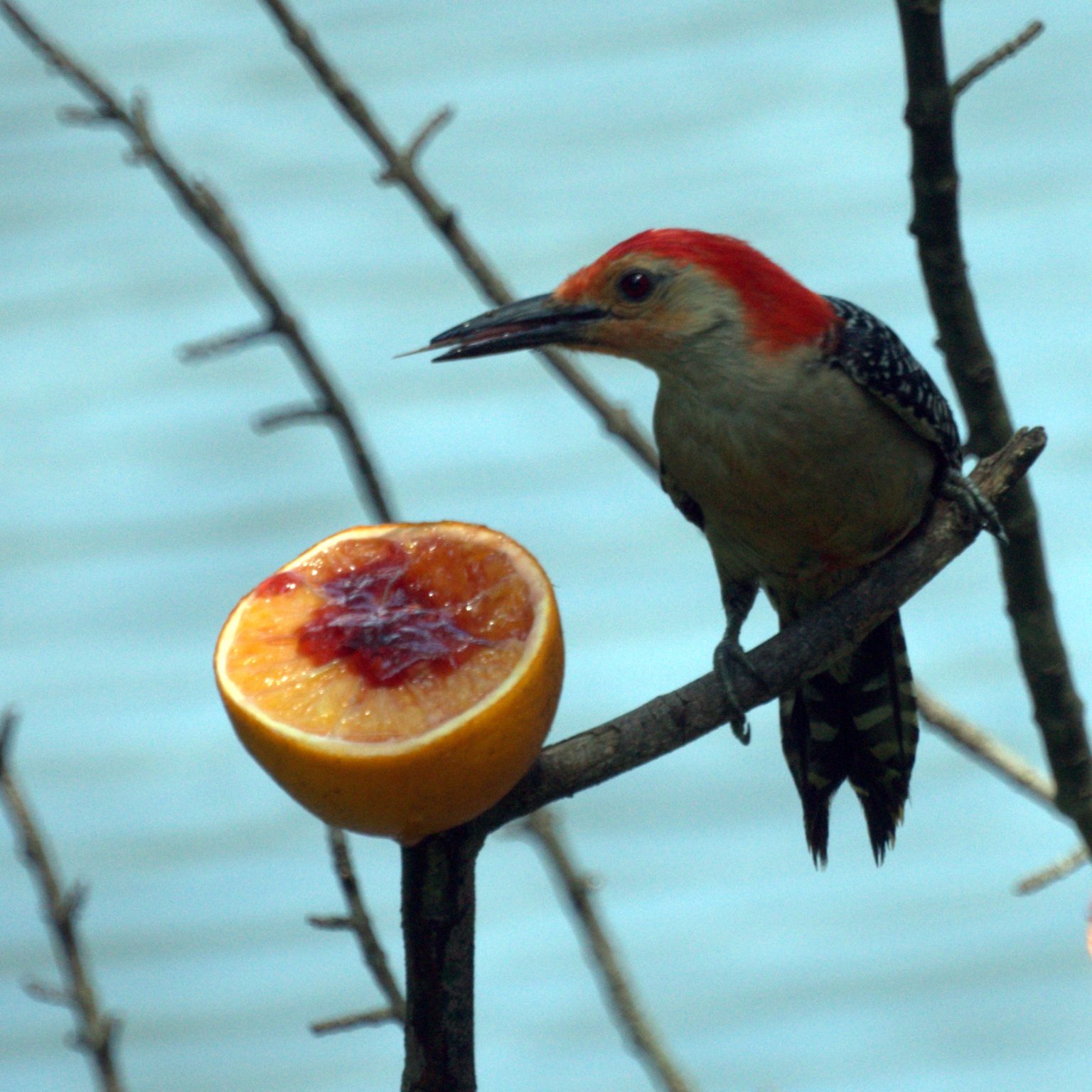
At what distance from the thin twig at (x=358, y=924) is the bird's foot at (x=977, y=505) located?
89 cm

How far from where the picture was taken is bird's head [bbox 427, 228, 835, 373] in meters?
1.97

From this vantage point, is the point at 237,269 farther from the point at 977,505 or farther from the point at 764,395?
the point at 977,505

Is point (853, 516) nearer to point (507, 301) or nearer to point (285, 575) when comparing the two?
point (507, 301)

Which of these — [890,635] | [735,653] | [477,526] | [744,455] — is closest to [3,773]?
[477,526]

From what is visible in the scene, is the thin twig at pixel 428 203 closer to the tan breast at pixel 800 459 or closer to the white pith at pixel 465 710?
the tan breast at pixel 800 459

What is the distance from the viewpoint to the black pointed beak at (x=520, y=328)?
1.84m

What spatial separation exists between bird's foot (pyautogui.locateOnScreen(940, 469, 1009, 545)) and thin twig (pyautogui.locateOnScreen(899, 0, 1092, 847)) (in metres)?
0.10

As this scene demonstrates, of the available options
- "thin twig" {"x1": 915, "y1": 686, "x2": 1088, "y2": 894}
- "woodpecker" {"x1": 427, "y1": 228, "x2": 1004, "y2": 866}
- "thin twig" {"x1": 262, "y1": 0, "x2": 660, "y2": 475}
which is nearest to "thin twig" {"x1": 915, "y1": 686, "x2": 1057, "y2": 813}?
"thin twig" {"x1": 915, "y1": 686, "x2": 1088, "y2": 894}

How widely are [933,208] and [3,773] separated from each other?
1.45 metres

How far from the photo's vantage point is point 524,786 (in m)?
1.45

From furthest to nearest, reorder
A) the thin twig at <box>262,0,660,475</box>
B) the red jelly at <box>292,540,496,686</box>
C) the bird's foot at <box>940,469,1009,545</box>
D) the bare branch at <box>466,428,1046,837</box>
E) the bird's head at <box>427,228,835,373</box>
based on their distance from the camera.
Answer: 1. the thin twig at <box>262,0,660,475</box>
2. the bird's head at <box>427,228,835,373</box>
3. the bird's foot at <box>940,469,1009,545</box>
4. the red jelly at <box>292,540,496,686</box>
5. the bare branch at <box>466,428,1046,837</box>

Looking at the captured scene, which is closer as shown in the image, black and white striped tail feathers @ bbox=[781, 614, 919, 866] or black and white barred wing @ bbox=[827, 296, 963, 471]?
black and white barred wing @ bbox=[827, 296, 963, 471]

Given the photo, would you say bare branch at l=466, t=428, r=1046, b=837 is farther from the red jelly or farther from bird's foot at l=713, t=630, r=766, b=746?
the red jelly

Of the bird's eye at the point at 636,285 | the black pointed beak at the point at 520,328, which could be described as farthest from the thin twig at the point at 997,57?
the black pointed beak at the point at 520,328
